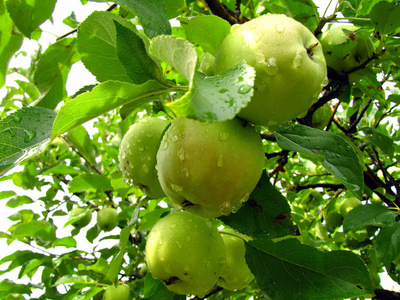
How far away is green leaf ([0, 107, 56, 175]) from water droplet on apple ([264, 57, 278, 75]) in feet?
1.38

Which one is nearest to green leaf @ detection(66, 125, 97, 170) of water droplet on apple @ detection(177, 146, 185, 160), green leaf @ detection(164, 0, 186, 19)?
green leaf @ detection(164, 0, 186, 19)

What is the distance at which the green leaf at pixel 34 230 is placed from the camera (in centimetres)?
218

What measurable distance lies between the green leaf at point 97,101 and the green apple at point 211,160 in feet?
0.36

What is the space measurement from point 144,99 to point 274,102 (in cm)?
24

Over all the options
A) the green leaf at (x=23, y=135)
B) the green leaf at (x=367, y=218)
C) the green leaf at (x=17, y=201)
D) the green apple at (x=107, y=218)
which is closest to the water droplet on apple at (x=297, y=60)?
the green leaf at (x=23, y=135)

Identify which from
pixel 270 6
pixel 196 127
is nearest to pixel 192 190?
pixel 196 127

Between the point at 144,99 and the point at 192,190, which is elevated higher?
the point at 144,99

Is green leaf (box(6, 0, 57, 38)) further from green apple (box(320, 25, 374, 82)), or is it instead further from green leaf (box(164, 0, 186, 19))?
green apple (box(320, 25, 374, 82))

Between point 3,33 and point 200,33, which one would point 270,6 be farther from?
point 3,33

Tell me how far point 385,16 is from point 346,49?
0.53 ft

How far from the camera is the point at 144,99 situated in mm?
638

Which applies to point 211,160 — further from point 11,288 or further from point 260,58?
point 11,288

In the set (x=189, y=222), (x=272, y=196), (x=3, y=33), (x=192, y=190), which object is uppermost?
(x=3, y=33)

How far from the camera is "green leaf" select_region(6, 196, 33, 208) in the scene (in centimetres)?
284
